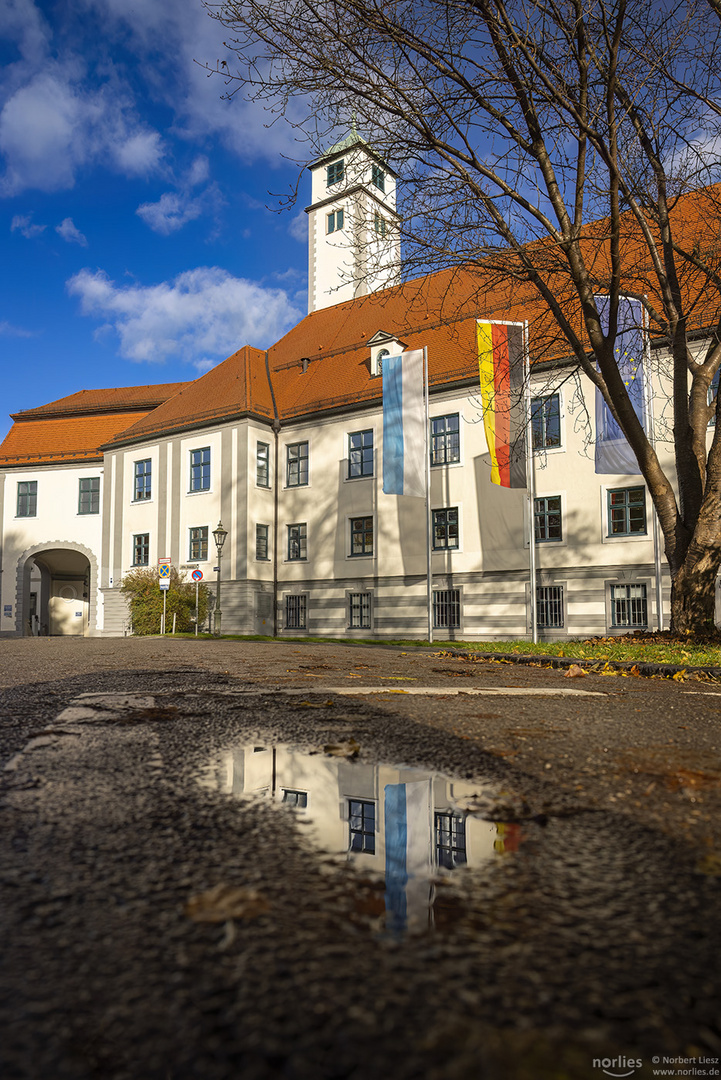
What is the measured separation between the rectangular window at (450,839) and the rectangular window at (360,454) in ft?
91.4

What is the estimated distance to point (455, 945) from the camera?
1147mm

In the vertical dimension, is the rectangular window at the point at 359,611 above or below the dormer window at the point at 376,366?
below

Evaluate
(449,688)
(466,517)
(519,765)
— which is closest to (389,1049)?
(519,765)

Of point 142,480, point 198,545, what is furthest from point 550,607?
point 142,480

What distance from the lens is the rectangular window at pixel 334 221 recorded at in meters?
39.4

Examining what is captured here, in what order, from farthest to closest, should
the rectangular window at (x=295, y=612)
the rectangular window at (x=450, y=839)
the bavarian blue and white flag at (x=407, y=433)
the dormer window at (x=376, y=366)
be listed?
the rectangular window at (x=295, y=612) → the dormer window at (x=376, y=366) → the bavarian blue and white flag at (x=407, y=433) → the rectangular window at (x=450, y=839)

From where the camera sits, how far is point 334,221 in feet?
131

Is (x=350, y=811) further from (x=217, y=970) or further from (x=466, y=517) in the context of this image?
(x=466, y=517)

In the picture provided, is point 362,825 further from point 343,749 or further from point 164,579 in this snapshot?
point 164,579

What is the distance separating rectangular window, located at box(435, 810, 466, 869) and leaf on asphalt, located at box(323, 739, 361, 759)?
2.96 feet

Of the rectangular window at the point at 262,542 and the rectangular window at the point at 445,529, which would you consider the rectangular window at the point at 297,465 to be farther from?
the rectangular window at the point at 445,529

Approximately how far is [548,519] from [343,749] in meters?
23.3

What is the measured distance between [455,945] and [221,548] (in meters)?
29.4

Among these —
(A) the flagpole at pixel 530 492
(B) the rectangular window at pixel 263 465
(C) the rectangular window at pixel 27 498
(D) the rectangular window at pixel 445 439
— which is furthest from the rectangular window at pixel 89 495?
(A) the flagpole at pixel 530 492
